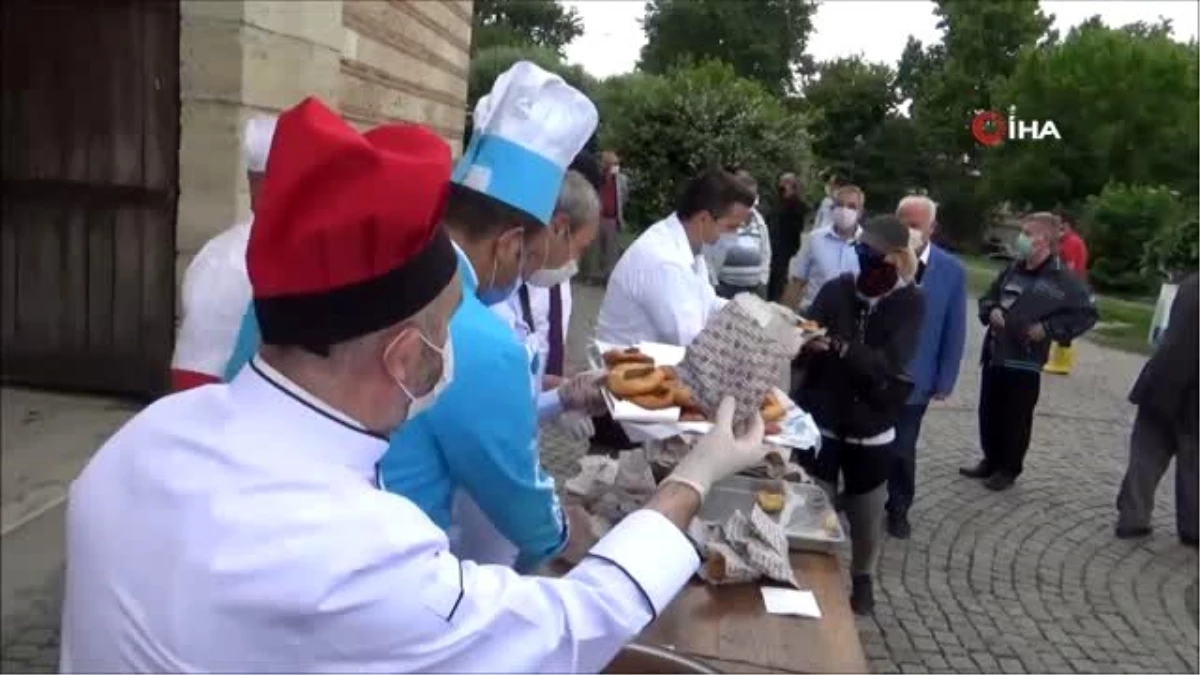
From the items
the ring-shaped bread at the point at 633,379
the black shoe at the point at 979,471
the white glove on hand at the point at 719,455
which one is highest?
the white glove on hand at the point at 719,455

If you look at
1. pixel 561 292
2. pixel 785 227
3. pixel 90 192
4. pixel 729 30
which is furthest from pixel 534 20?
pixel 561 292

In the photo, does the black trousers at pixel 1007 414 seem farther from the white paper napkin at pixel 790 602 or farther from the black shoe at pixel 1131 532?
the white paper napkin at pixel 790 602

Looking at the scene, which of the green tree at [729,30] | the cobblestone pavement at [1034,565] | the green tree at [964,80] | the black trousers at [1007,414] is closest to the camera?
the green tree at [964,80]

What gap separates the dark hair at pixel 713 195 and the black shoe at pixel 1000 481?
3134mm

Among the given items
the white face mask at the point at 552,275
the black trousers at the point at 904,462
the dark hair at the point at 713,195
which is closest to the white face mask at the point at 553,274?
the white face mask at the point at 552,275

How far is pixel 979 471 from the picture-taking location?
6.93 meters

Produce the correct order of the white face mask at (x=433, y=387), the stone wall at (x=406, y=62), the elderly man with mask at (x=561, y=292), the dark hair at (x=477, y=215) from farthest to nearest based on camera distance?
the stone wall at (x=406, y=62), the elderly man with mask at (x=561, y=292), the dark hair at (x=477, y=215), the white face mask at (x=433, y=387)

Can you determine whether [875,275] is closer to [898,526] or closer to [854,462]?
[854,462]

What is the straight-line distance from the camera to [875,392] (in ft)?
13.8

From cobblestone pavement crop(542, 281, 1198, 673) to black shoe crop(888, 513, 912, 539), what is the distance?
6 centimetres

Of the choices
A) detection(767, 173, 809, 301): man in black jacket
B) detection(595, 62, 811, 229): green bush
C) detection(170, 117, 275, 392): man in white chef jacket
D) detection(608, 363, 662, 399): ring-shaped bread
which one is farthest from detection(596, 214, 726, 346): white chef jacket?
detection(595, 62, 811, 229): green bush

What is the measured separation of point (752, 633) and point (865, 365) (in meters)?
2.13

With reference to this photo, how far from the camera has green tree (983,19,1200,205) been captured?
1.38 meters

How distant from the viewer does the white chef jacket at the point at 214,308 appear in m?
2.62
